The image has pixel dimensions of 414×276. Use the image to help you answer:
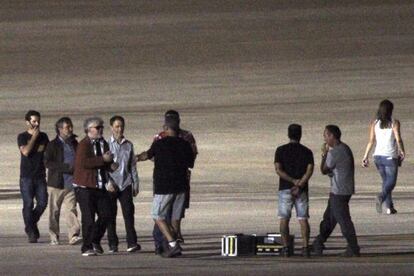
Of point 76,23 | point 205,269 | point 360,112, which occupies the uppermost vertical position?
point 76,23

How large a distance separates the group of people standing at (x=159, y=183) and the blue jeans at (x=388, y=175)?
3.48 m

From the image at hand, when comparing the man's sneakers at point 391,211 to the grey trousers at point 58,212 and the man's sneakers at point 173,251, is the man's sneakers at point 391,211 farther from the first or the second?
the man's sneakers at point 173,251

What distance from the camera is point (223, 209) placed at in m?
22.2

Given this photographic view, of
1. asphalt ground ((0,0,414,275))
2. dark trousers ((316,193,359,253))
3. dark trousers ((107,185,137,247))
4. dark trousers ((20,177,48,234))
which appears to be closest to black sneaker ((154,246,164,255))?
asphalt ground ((0,0,414,275))

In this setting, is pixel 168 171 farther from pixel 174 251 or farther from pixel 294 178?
pixel 294 178

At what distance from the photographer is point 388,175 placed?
21.7 m

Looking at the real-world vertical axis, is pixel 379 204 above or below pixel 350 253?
above

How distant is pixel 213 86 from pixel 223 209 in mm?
16272

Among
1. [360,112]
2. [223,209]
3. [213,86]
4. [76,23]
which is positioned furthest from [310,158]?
[76,23]

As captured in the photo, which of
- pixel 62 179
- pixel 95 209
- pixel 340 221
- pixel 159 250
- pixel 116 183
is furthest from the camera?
pixel 62 179

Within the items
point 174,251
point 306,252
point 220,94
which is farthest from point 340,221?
point 220,94

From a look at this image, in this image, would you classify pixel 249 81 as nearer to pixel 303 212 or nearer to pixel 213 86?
pixel 213 86

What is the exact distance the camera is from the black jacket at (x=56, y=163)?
738 inches

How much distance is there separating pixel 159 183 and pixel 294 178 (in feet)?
4.20
